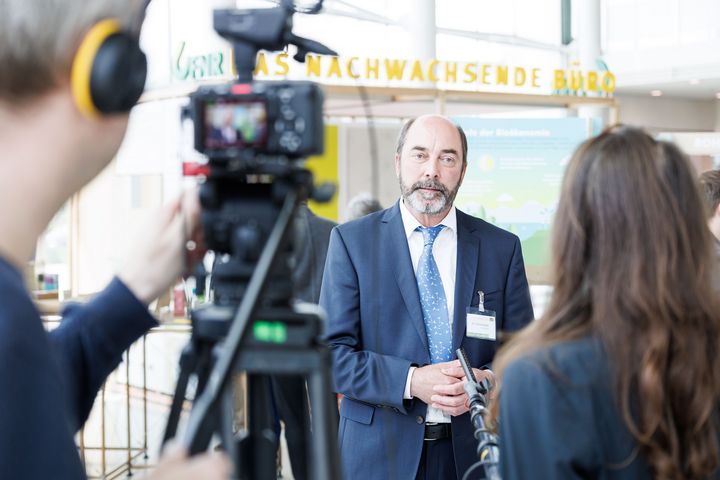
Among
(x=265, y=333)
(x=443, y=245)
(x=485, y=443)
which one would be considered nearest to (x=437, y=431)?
(x=443, y=245)

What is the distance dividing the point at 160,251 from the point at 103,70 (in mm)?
375

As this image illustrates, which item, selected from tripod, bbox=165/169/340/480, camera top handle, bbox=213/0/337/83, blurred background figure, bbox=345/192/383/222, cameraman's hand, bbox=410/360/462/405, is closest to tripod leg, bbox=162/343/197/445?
tripod, bbox=165/169/340/480

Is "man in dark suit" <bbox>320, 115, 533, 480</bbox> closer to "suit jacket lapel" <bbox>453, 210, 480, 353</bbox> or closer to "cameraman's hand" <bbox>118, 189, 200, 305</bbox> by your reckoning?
"suit jacket lapel" <bbox>453, 210, 480, 353</bbox>

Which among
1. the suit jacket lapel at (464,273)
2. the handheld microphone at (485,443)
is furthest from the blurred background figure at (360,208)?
the handheld microphone at (485,443)

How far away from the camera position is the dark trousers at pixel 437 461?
91.5 inches

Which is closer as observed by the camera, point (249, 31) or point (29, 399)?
point (29, 399)

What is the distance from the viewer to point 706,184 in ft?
10.8

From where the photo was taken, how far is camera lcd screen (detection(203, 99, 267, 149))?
3.32ft

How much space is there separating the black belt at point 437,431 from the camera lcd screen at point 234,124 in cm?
150

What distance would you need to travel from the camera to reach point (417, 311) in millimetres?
2416

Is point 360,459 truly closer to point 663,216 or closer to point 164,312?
point 663,216

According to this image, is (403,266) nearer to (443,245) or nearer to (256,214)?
(443,245)

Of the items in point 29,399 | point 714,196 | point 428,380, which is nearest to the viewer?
point 29,399

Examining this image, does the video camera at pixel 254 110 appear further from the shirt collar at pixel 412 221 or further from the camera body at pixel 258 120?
the shirt collar at pixel 412 221
